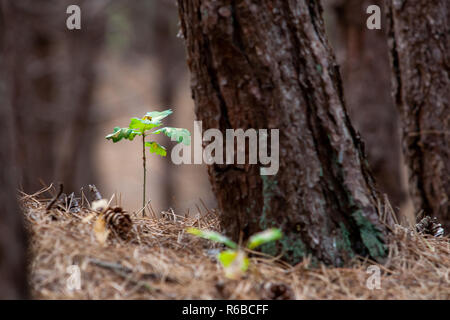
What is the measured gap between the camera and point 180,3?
73.2 inches

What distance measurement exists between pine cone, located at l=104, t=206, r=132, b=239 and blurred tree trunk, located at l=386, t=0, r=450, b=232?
2.09 metres

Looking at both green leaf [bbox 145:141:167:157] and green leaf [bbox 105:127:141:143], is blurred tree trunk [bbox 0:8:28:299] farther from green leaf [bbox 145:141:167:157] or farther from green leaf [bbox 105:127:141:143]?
green leaf [bbox 145:141:167:157]

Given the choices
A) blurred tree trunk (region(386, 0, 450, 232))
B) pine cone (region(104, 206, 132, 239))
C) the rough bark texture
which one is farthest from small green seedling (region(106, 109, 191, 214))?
blurred tree trunk (region(386, 0, 450, 232))

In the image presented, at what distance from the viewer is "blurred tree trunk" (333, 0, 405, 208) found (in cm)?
541

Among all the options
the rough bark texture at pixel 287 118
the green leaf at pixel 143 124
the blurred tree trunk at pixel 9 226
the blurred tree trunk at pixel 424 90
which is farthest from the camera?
the blurred tree trunk at pixel 424 90

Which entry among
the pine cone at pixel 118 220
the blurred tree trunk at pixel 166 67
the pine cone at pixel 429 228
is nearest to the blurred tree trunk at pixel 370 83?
the pine cone at pixel 429 228

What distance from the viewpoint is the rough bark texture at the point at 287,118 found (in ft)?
5.75

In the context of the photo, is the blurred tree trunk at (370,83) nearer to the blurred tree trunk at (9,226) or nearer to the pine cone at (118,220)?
the pine cone at (118,220)

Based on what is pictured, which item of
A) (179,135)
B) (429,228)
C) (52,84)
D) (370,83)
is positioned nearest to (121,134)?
(179,135)

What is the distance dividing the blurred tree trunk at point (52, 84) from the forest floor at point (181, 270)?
165 inches

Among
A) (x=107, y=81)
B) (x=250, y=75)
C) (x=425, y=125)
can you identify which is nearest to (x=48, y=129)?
(x=425, y=125)
